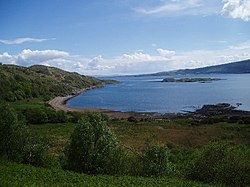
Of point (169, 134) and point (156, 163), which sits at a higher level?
point (156, 163)

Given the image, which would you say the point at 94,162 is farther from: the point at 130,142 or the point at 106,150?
the point at 130,142

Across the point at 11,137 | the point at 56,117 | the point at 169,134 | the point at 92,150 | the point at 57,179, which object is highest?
the point at 11,137

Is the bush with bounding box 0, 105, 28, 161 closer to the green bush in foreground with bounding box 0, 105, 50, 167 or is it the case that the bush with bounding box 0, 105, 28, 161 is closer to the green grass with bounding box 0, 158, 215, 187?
the green bush in foreground with bounding box 0, 105, 50, 167

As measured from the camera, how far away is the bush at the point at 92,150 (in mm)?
28047

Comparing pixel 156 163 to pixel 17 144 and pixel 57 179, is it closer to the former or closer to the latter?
pixel 57 179

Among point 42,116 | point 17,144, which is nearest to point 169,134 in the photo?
point 42,116

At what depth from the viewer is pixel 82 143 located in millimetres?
28344

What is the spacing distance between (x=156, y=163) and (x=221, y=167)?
19.7ft

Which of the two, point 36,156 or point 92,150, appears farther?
point 36,156

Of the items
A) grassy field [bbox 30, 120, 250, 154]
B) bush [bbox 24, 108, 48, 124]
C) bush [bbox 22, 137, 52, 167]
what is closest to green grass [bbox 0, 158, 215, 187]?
bush [bbox 22, 137, 52, 167]

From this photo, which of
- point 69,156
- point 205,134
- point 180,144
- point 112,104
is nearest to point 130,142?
point 180,144

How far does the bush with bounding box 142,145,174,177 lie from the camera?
29.2 m

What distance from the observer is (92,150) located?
2811 cm

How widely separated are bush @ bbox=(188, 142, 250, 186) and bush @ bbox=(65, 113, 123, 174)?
7.62 meters
